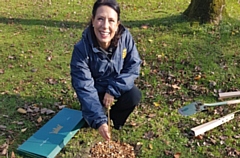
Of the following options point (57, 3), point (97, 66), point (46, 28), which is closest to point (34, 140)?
point (97, 66)

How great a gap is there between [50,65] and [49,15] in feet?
8.46

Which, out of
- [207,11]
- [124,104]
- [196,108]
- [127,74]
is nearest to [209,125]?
[196,108]

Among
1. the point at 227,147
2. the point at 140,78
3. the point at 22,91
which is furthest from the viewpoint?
the point at 140,78

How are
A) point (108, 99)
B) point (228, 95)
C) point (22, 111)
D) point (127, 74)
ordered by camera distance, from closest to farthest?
point (108, 99) → point (127, 74) → point (22, 111) → point (228, 95)

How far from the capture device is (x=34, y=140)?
3.36 metres

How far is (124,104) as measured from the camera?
3.42 meters

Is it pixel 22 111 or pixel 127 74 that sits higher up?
pixel 127 74

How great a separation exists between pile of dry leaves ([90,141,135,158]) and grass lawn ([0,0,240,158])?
0.33 feet

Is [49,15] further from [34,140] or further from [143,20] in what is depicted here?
[34,140]

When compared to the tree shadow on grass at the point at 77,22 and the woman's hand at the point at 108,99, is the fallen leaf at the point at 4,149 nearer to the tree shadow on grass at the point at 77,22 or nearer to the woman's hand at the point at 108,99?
the woman's hand at the point at 108,99

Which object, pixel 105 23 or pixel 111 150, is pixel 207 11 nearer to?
pixel 105 23

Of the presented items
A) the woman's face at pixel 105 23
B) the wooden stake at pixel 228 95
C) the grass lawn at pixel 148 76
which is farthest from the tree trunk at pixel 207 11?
the woman's face at pixel 105 23

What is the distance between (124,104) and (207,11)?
3438 millimetres

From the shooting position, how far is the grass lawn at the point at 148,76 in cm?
359
